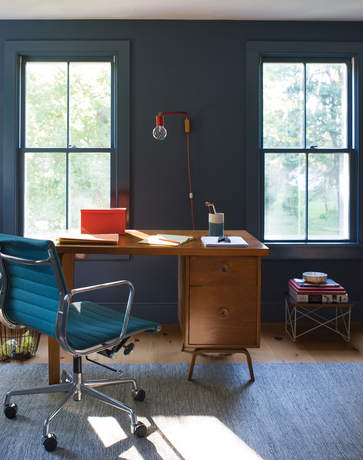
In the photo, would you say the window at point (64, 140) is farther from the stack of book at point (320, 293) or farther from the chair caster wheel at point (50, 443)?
the chair caster wheel at point (50, 443)

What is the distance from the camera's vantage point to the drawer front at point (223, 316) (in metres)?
2.25

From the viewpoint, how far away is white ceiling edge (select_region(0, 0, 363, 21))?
293 centimetres

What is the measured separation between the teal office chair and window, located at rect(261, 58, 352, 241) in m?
1.94

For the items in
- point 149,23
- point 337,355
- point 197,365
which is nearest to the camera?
point 197,365

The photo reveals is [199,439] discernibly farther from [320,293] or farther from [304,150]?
[304,150]

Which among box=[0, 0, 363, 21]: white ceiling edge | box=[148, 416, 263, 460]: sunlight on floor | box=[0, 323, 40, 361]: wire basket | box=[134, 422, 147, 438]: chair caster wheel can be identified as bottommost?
box=[148, 416, 263, 460]: sunlight on floor

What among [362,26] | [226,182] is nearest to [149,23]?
[226,182]

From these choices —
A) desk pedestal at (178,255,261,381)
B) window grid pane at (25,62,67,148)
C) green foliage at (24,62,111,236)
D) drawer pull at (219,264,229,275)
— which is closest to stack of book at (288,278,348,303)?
desk pedestal at (178,255,261,381)

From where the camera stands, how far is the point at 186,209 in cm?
333

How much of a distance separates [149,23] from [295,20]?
1180 millimetres

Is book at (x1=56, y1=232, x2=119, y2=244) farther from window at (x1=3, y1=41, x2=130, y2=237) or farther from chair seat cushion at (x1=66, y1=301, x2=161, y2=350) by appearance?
window at (x1=3, y1=41, x2=130, y2=237)

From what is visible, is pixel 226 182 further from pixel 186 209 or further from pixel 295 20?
pixel 295 20

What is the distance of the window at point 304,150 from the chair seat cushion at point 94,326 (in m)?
1.66

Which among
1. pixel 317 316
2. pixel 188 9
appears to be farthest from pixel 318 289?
pixel 188 9
